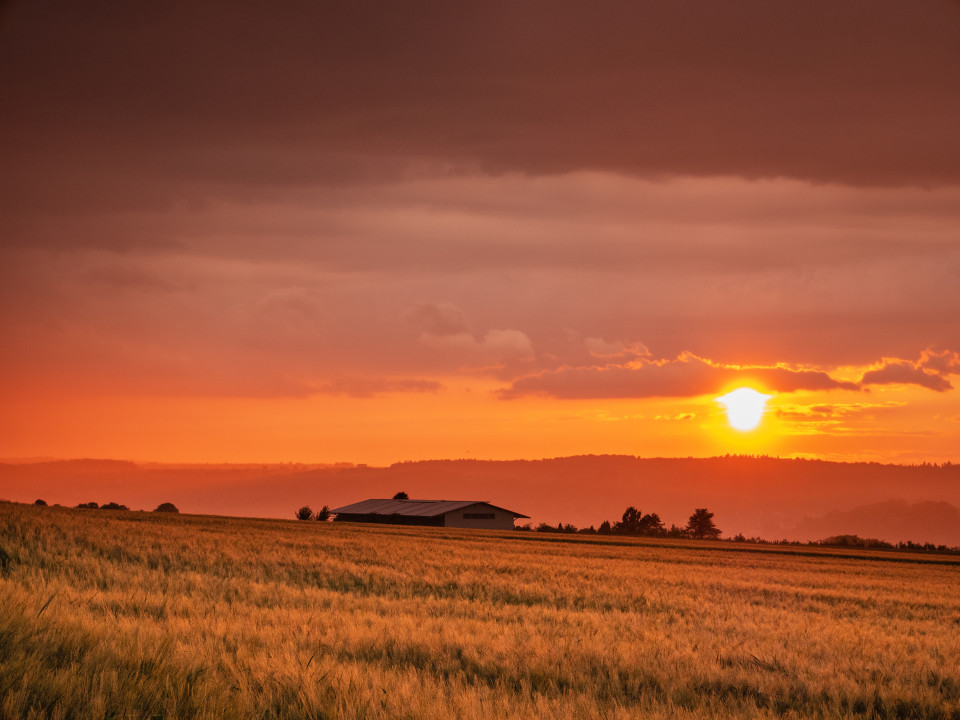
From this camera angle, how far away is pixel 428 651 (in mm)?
8953

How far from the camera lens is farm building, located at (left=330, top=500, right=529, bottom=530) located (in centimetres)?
9000

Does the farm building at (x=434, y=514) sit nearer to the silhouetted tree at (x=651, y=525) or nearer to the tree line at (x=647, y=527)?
the tree line at (x=647, y=527)

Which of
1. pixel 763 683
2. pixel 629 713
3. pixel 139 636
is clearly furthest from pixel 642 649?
pixel 139 636

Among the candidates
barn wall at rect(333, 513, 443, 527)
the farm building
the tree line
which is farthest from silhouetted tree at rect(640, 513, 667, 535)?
barn wall at rect(333, 513, 443, 527)

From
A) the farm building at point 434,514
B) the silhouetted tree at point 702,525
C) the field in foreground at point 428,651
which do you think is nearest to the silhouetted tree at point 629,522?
the silhouetted tree at point 702,525

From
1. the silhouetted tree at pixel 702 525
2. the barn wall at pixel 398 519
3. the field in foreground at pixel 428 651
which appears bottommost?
the barn wall at pixel 398 519

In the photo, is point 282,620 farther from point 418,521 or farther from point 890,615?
point 418,521

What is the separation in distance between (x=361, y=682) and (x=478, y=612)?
6.45m

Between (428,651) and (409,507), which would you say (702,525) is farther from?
(428,651)

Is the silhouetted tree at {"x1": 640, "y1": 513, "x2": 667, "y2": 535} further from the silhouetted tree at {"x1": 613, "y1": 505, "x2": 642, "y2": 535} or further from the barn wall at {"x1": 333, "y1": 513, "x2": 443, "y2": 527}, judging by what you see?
the barn wall at {"x1": 333, "y1": 513, "x2": 443, "y2": 527}

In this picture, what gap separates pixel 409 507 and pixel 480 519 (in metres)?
9.21

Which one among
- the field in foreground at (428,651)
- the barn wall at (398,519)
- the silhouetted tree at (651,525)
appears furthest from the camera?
the silhouetted tree at (651,525)

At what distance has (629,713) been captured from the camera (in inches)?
249

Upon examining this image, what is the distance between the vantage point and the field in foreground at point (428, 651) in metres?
6.06
